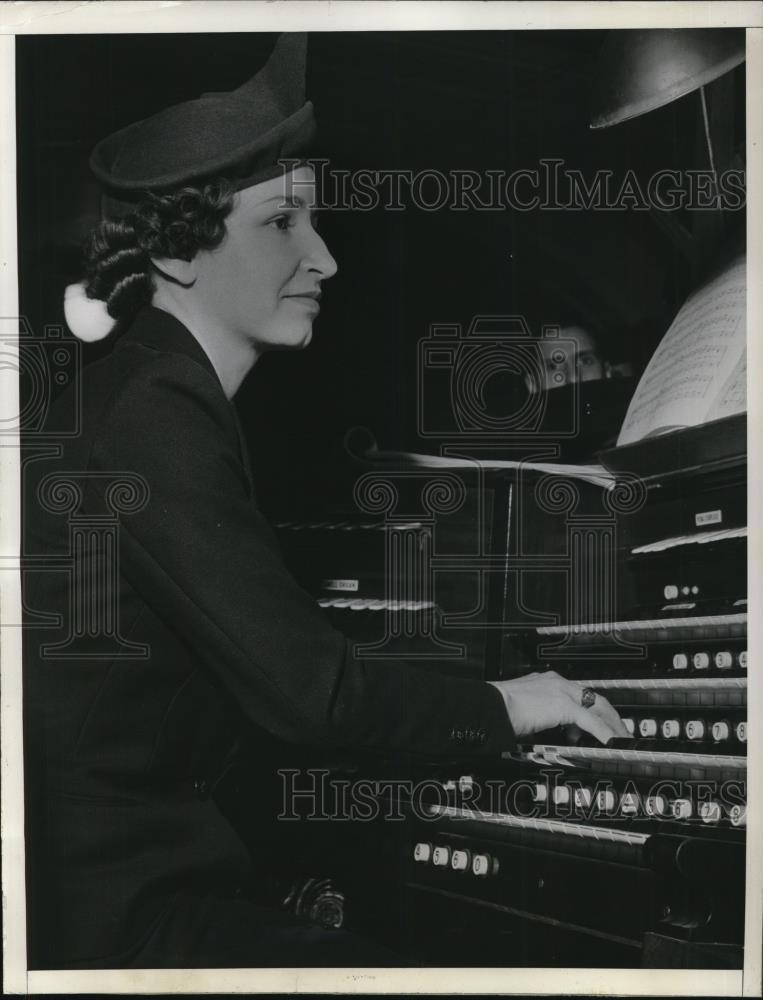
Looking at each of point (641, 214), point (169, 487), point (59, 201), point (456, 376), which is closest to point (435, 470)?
point (456, 376)

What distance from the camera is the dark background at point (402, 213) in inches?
90.7

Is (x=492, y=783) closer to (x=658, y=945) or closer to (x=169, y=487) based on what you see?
(x=658, y=945)

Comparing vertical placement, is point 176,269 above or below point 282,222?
below

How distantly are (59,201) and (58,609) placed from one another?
0.91m

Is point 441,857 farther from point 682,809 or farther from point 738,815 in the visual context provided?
point 738,815

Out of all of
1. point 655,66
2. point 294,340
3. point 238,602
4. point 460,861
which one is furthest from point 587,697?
point 655,66

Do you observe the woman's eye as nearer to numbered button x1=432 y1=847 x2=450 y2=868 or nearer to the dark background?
the dark background

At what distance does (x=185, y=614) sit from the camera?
2.12 m

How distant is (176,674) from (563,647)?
0.82 m

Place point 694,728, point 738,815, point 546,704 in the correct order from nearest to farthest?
point 694,728, point 546,704, point 738,815

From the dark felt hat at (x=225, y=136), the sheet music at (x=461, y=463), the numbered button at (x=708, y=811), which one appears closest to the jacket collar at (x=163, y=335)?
the dark felt hat at (x=225, y=136)

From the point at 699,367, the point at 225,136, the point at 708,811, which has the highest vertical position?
the point at 225,136

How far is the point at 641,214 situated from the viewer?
7.70ft

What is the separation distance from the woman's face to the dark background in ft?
0.15
